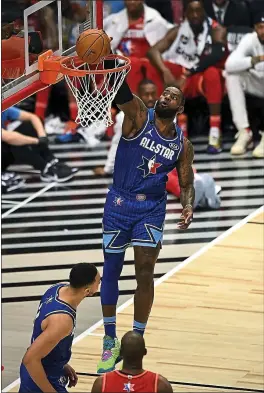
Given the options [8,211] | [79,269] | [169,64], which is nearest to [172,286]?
[8,211]

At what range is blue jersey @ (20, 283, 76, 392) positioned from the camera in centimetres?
724

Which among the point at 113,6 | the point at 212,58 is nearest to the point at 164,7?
the point at 113,6

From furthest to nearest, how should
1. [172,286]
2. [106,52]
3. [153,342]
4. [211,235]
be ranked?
[211,235]
[172,286]
[153,342]
[106,52]

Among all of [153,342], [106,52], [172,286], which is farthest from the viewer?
[172,286]

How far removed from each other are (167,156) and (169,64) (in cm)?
682

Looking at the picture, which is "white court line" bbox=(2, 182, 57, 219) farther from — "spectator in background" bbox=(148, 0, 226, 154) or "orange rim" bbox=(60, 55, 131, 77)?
"orange rim" bbox=(60, 55, 131, 77)

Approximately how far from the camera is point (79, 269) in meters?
7.29

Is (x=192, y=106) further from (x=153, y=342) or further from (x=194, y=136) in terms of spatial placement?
(x=153, y=342)

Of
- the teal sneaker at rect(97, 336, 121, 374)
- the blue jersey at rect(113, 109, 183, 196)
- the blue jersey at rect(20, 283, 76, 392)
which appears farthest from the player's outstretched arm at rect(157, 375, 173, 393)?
the blue jersey at rect(113, 109, 183, 196)

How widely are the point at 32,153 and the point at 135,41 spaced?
6.94ft

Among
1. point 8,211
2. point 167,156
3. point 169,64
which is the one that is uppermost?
point 167,156

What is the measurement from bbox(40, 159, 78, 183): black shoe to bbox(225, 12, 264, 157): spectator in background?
211 centimetres

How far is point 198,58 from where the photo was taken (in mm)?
15133

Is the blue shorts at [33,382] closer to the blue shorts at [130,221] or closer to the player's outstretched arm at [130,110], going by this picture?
the blue shorts at [130,221]
